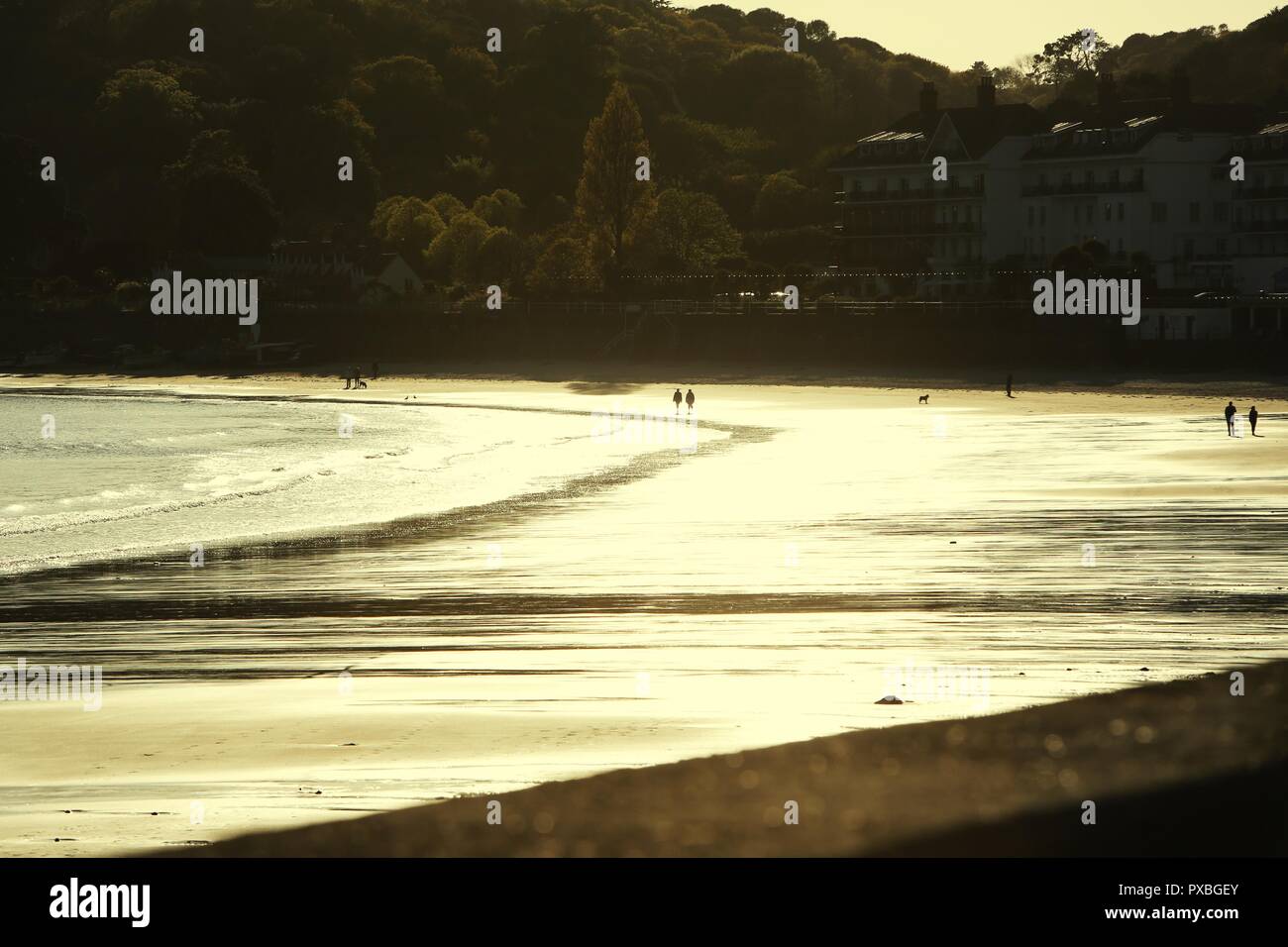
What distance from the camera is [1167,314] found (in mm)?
72500

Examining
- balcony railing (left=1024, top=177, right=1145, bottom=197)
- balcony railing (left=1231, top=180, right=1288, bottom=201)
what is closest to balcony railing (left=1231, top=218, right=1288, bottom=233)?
balcony railing (left=1231, top=180, right=1288, bottom=201)

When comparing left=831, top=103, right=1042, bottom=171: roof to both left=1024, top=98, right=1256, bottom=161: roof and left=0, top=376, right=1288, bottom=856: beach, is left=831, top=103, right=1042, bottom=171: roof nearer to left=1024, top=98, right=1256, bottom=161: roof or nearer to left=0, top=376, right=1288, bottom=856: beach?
left=1024, top=98, right=1256, bottom=161: roof

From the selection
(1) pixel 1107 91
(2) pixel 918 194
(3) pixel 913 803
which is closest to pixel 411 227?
(2) pixel 918 194

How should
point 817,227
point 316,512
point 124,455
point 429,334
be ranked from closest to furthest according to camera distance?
1. point 316,512
2. point 124,455
3. point 429,334
4. point 817,227

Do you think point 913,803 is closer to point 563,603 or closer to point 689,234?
point 563,603

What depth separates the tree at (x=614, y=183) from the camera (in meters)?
90.3

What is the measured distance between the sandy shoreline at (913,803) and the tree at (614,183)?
7927cm

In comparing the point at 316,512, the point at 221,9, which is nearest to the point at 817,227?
the point at 316,512

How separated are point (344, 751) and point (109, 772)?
1.69 metres

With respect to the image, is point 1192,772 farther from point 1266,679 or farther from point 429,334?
point 429,334

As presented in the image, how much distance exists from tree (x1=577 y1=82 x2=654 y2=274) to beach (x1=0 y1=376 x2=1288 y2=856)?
4298 cm

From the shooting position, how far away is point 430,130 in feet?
514

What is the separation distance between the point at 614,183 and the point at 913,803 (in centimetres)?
8149

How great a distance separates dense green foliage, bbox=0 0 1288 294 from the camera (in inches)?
4126
